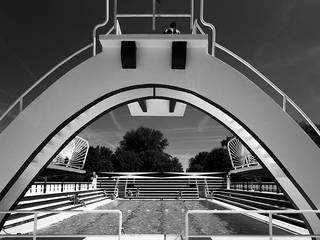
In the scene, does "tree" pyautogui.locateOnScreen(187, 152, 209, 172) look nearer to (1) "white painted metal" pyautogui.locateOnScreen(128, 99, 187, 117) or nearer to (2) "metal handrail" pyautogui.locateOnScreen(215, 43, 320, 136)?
(1) "white painted metal" pyautogui.locateOnScreen(128, 99, 187, 117)

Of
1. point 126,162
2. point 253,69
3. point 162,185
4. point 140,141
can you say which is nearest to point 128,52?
point 253,69

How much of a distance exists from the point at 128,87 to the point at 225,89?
1482mm

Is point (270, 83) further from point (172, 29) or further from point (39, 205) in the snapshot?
point (39, 205)

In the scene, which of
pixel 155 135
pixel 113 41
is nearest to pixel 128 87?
pixel 113 41

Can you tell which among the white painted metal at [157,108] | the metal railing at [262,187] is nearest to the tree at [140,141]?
the metal railing at [262,187]

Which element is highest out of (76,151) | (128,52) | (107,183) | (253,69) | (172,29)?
(172,29)

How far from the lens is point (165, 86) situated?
20.6ft

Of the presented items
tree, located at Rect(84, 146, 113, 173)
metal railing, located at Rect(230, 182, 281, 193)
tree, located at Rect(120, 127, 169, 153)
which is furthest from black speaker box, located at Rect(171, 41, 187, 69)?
tree, located at Rect(120, 127, 169, 153)

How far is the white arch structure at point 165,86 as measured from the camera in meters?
5.89

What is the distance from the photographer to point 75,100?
6180 mm

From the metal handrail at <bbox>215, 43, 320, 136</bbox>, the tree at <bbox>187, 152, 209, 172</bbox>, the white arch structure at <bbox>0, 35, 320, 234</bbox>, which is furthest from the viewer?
the tree at <bbox>187, 152, 209, 172</bbox>

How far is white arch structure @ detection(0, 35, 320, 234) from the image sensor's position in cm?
589

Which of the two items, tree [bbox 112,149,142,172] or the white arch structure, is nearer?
the white arch structure

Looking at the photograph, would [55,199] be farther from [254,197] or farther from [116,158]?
[116,158]
